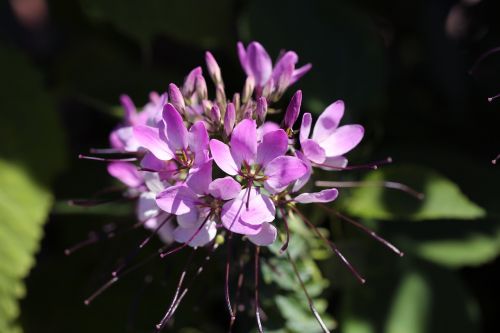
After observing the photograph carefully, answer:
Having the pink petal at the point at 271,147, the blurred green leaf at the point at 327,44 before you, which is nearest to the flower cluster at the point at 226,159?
the pink petal at the point at 271,147

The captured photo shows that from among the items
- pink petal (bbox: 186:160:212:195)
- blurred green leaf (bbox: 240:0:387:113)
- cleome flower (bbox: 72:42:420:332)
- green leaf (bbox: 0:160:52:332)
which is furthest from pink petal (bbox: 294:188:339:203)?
green leaf (bbox: 0:160:52:332)

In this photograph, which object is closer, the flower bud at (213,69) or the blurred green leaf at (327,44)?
the flower bud at (213,69)

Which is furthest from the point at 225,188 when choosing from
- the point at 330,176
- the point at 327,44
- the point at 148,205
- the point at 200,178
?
the point at 327,44

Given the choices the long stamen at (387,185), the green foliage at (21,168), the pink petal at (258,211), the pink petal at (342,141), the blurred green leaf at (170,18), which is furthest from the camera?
the blurred green leaf at (170,18)

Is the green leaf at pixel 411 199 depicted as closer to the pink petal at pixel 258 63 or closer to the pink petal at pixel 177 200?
the pink petal at pixel 258 63

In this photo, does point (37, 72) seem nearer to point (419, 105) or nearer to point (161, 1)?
point (161, 1)

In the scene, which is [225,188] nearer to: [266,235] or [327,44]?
[266,235]
